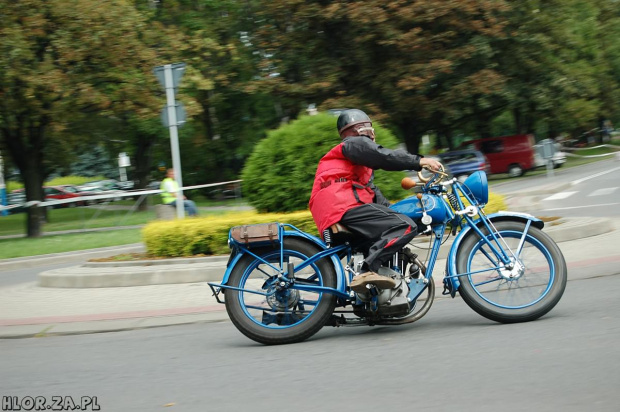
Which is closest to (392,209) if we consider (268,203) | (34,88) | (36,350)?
(36,350)

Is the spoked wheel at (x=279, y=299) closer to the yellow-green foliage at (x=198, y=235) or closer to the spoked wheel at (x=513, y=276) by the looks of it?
the spoked wheel at (x=513, y=276)

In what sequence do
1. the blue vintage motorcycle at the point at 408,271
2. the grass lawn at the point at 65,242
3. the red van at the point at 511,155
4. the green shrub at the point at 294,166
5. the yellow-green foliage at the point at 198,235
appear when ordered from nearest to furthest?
the blue vintage motorcycle at the point at 408,271 → the yellow-green foliage at the point at 198,235 → the green shrub at the point at 294,166 → the grass lawn at the point at 65,242 → the red van at the point at 511,155

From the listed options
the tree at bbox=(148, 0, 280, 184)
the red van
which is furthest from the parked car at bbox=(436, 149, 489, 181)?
the tree at bbox=(148, 0, 280, 184)

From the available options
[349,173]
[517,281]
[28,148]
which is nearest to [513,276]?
[517,281]

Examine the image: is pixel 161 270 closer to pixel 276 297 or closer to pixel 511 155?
pixel 276 297

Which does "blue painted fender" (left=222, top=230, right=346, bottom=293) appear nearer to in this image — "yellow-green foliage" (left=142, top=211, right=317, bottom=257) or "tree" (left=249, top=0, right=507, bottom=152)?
"yellow-green foliage" (left=142, top=211, right=317, bottom=257)

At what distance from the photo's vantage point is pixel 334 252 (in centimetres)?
603

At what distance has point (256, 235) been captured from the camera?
5973mm

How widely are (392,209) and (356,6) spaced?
1104 inches

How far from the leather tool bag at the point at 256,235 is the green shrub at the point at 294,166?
5.26 meters

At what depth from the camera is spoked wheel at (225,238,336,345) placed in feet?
19.7

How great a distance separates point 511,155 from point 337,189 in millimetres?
37750

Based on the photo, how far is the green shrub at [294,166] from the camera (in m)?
11.3

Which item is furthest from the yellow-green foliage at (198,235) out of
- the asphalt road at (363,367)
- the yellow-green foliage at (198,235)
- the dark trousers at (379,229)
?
the dark trousers at (379,229)
